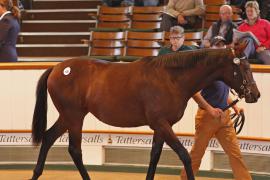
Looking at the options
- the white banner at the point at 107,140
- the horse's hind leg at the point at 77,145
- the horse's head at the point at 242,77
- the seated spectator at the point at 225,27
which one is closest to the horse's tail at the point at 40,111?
the horse's hind leg at the point at 77,145

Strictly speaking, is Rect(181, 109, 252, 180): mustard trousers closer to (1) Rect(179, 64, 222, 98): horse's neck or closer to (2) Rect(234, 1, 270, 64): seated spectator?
(1) Rect(179, 64, 222, 98): horse's neck

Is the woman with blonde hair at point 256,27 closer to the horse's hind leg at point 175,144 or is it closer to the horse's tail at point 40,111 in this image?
the horse's hind leg at point 175,144

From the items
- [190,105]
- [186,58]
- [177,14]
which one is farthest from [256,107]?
[177,14]

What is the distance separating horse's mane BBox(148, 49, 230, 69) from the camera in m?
6.35

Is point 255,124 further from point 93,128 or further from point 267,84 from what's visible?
point 93,128

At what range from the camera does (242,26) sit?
30.0 ft

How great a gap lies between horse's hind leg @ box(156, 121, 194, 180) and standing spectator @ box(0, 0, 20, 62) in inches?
118

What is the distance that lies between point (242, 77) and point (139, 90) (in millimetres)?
1011

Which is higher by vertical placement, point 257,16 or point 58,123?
point 257,16

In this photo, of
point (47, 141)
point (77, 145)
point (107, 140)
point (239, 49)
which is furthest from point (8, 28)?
point (239, 49)

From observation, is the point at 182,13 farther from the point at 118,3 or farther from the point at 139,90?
the point at 139,90

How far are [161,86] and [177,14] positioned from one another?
420 cm

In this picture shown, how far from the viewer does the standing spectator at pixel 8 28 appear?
8.61 m

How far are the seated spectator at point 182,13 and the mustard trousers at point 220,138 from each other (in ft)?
13.1
